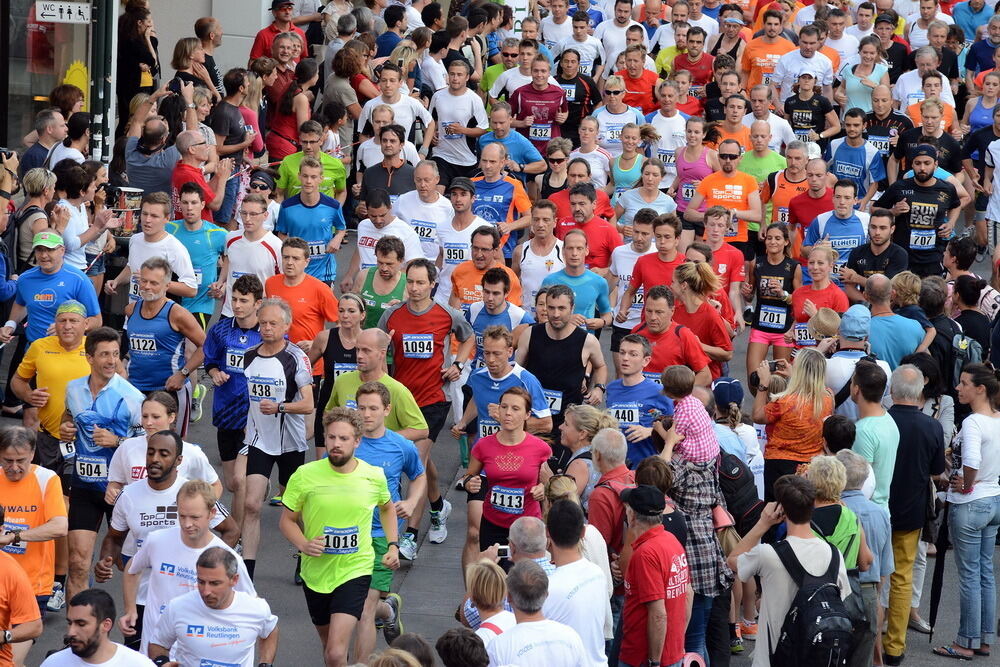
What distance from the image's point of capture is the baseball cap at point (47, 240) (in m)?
10.5

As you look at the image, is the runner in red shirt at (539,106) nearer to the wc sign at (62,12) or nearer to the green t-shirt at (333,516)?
the wc sign at (62,12)

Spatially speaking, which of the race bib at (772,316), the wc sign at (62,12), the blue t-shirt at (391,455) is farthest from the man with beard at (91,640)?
the wc sign at (62,12)

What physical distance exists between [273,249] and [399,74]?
406cm

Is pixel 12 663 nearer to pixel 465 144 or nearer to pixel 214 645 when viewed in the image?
pixel 214 645

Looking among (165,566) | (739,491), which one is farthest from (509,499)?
(165,566)

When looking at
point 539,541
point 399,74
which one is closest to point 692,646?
point 539,541

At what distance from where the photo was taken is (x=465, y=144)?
619 inches

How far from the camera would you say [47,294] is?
1053 centimetres

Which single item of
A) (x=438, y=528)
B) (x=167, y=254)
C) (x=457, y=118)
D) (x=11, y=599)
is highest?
(x=457, y=118)

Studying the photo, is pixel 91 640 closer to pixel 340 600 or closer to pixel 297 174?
pixel 340 600

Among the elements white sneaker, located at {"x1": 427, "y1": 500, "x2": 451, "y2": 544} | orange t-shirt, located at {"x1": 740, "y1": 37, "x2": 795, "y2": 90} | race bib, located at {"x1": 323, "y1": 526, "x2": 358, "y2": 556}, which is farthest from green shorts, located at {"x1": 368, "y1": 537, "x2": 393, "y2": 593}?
orange t-shirt, located at {"x1": 740, "y1": 37, "x2": 795, "y2": 90}

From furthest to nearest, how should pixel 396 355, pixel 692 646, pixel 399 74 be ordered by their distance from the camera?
pixel 399 74 < pixel 396 355 < pixel 692 646

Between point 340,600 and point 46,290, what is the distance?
3.85 metres

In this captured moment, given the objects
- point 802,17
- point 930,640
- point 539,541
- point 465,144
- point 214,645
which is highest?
point 802,17
